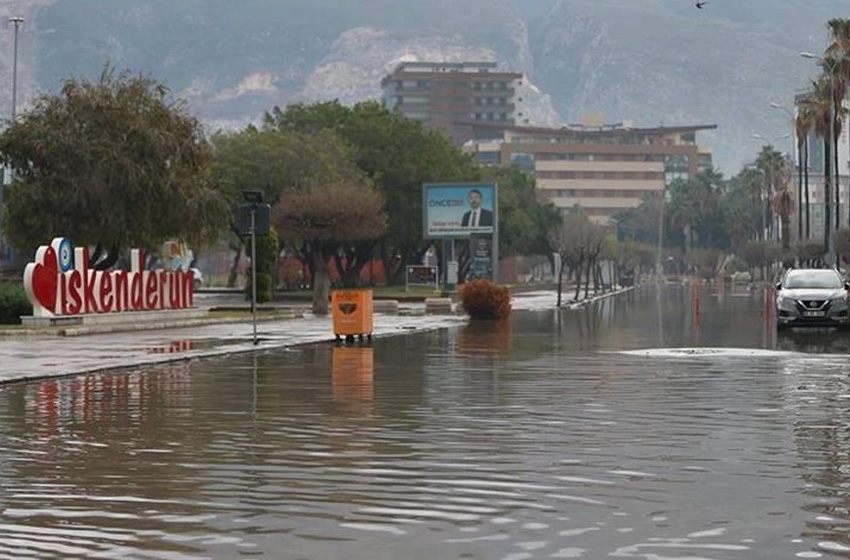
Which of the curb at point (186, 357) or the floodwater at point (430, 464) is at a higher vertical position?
the curb at point (186, 357)

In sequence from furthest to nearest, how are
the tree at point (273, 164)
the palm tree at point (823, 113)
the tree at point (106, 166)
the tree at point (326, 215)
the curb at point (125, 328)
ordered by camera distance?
the palm tree at point (823, 113), the tree at point (273, 164), the tree at point (326, 215), the tree at point (106, 166), the curb at point (125, 328)

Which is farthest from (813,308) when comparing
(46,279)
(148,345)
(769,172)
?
(769,172)

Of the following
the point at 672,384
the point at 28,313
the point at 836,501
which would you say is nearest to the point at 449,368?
the point at 672,384

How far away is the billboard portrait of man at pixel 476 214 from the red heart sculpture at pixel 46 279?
4318 centimetres

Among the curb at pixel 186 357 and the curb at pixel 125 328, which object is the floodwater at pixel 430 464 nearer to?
Result: the curb at pixel 186 357

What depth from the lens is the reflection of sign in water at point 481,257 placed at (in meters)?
75.4

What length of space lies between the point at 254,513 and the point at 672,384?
12.6 m

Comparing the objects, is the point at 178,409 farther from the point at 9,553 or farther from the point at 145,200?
the point at 145,200

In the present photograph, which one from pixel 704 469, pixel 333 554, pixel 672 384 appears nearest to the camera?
pixel 333 554

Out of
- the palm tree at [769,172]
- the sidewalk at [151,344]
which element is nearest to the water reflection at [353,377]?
the sidewalk at [151,344]

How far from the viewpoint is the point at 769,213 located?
17938 cm

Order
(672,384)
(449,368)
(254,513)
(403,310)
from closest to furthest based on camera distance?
(254,513), (672,384), (449,368), (403,310)

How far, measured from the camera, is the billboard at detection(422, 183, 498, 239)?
→ 83.1m

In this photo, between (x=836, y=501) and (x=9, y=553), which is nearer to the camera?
(x=9, y=553)
